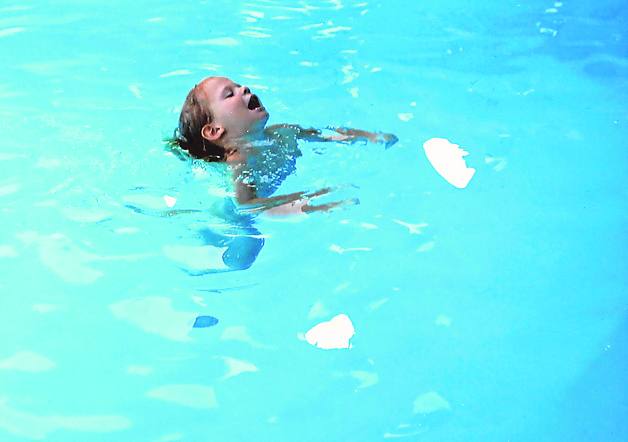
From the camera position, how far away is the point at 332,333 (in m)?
2.54

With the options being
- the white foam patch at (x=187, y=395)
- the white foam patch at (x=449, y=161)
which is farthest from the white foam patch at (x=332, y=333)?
the white foam patch at (x=449, y=161)

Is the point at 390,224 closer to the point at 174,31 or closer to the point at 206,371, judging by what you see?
the point at 206,371

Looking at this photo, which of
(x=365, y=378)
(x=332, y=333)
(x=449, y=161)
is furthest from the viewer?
(x=449, y=161)

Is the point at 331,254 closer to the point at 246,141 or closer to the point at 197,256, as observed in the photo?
the point at 197,256

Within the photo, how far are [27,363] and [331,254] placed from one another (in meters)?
1.06

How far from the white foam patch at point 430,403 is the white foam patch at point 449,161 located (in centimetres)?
106

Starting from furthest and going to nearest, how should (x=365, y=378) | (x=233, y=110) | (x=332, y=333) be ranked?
(x=233, y=110)
(x=332, y=333)
(x=365, y=378)

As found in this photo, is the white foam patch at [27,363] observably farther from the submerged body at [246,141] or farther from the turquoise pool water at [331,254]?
the submerged body at [246,141]

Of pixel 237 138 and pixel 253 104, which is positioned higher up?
pixel 253 104

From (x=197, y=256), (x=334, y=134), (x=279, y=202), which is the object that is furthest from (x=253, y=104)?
(x=197, y=256)

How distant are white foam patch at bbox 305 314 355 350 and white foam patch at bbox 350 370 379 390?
0.11m

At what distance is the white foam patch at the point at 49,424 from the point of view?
225cm

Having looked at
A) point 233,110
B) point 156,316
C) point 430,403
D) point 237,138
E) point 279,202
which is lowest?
point 430,403

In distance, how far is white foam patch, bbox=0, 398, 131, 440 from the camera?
2.25 metres
